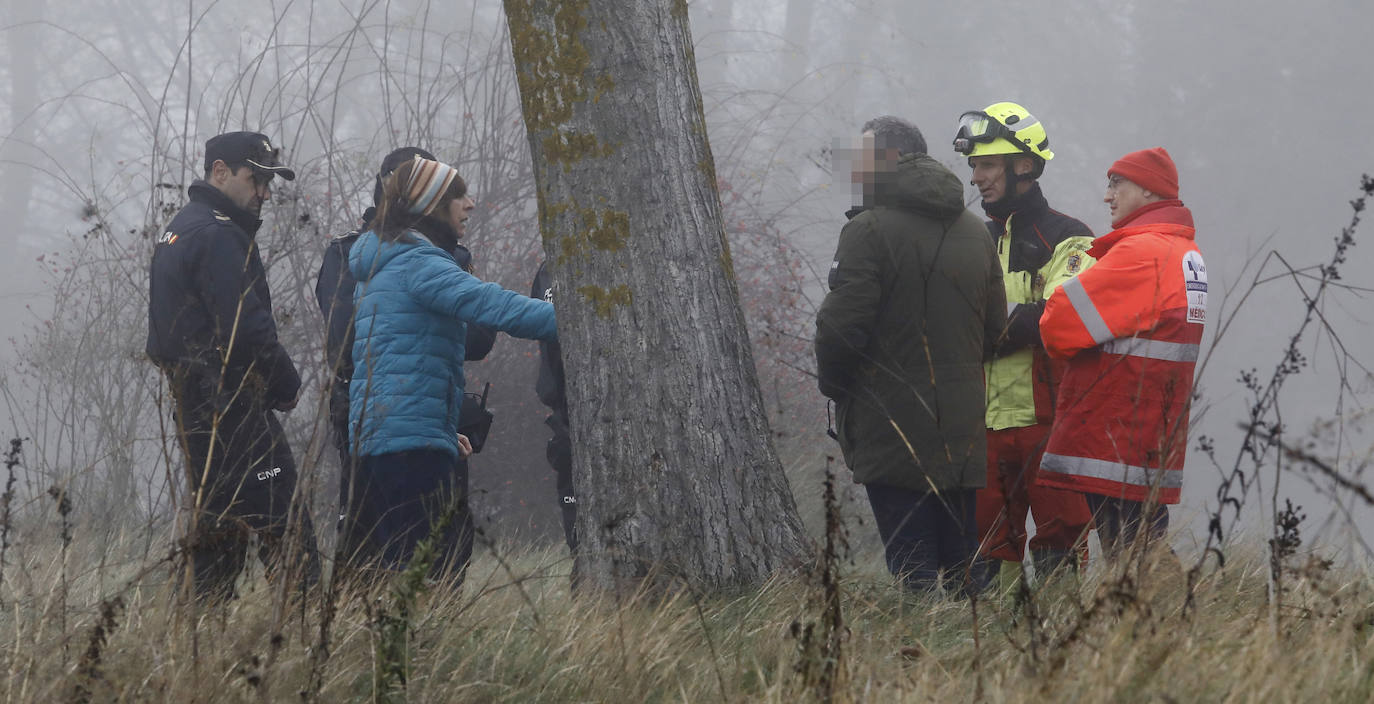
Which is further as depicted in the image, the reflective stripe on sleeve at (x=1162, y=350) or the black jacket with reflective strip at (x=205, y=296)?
the black jacket with reflective strip at (x=205, y=296)

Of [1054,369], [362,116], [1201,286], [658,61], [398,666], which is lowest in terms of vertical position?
[398,666]

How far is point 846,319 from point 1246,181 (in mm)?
27999

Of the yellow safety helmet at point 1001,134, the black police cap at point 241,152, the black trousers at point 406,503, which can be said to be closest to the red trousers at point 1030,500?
the yellow safety helmet at point 1001,134

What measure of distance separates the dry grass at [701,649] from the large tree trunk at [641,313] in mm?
211

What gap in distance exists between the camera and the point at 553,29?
10.9ft

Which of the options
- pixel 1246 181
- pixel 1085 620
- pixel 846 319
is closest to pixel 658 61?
pixel 846 319

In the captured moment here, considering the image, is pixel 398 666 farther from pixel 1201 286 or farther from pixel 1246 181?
pixel 1246 181

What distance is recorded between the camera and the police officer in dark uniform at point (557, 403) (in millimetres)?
4633

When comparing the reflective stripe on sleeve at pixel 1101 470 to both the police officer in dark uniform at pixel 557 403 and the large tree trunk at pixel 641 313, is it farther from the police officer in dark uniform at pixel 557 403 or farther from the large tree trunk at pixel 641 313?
the police officer in dark uniform at pixel 557 403

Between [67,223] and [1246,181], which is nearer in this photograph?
[67,223]

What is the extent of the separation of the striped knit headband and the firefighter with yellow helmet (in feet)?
6.03

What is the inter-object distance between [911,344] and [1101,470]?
0.72m

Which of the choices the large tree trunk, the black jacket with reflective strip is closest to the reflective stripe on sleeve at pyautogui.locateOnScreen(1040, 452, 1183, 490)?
the large tree trunk

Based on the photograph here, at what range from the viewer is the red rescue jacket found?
3.57 metres
